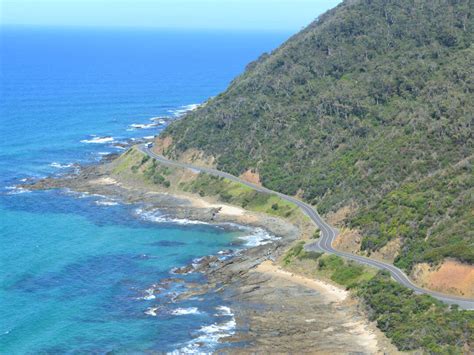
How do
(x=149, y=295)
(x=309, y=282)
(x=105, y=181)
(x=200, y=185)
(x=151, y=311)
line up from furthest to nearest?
(x=105, y=181) < (x=200, y=185) < (x=309, y=282) < (x=149, y=295) < (x=151, y=311)

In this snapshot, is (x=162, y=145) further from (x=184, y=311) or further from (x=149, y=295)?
(x=184, y=311)

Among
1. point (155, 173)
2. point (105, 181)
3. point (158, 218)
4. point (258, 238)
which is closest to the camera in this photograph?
point (258, 238)

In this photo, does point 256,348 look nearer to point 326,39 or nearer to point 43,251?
point 43,251

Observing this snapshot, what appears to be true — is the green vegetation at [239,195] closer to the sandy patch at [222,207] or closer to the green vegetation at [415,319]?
the sandy patch at [222,207]

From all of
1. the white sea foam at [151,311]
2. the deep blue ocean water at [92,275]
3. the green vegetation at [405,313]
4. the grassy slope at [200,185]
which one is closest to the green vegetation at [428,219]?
the green vegetation at [405,313]

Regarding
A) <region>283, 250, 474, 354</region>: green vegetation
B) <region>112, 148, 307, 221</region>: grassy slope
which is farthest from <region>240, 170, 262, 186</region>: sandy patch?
<region>283, 250, 474, 354</region>: green vegetation

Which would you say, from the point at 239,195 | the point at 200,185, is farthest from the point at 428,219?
the point at 200,185

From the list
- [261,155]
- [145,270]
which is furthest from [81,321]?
[261,155]
